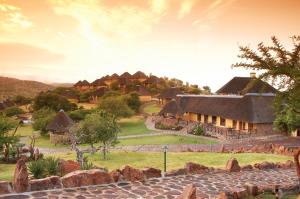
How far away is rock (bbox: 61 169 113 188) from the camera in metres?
7.83

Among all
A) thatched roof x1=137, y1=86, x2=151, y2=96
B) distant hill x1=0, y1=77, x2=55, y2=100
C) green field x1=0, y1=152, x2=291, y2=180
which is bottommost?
green field x1=0, y1=152, x2=291, y2=180

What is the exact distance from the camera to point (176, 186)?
862cm

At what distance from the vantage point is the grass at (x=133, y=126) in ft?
118

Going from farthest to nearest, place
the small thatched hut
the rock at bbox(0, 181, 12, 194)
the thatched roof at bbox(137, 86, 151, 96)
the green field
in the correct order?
the thatched roof at bbox(137, 86, 151, 96), the small thatched hut, the green field, the rock at bbox(0, 181, 12, 194)

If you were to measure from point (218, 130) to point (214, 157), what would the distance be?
14.5 m

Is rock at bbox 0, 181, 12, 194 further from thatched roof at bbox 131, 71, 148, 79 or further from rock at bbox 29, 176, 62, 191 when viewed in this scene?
thatched roof at bbox 131, 71, 148, 79

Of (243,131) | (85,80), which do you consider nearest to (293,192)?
(243,131)

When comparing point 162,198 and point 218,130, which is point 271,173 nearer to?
point 162,198

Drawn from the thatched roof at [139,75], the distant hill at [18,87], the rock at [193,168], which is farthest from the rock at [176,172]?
the distant hill at [18,87]

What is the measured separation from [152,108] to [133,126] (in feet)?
59.1

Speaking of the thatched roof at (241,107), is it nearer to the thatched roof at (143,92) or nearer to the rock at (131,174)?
the rock at (131,174)

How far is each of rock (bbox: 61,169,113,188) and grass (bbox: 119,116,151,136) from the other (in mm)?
26578

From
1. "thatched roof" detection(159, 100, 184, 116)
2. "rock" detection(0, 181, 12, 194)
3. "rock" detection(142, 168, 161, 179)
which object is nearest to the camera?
"rock" detection(0, 181, 12, 194)

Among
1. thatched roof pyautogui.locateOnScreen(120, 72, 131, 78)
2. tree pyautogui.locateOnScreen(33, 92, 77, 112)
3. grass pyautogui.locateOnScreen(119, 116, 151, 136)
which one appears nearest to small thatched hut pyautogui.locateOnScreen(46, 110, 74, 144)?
grass pyautogui.locateOnScreen(119, 116, 151, 136)
